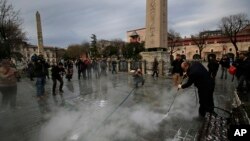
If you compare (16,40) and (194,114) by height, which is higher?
(16,40)

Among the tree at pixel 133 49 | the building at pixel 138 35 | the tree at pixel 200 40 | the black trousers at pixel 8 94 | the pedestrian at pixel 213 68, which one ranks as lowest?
the black trousers at pixel 8 94

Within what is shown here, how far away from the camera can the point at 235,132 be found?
3.65 metres

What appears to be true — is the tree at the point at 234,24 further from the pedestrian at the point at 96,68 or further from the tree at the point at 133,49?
the pedestrian at the point at 96,68

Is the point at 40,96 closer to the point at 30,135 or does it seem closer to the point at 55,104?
the point at 55,104

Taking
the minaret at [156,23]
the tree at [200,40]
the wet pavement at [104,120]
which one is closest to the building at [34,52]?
the minaret at [156,23]

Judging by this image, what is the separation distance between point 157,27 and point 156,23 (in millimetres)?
323

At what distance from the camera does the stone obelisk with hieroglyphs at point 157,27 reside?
→ 18.0 meters

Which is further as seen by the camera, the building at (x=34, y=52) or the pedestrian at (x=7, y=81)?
the building at (x=34, y=52)

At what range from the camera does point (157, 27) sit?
18.2m

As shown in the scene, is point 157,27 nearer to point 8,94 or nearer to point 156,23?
point 156,23

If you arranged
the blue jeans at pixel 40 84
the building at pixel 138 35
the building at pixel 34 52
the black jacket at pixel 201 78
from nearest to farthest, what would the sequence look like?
the black jacket at pixel 201 78 < the blue jeans at pixel 40 84 < the building at pixel 34 52 < the building at pixel 138 35

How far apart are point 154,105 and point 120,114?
1.57 metres

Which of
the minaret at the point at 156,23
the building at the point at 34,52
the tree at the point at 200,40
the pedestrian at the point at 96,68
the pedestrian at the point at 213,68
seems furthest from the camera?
the tree at the point at 200,40

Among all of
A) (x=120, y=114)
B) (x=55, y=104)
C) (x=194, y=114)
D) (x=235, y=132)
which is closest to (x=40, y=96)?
(x=55, y=104)
